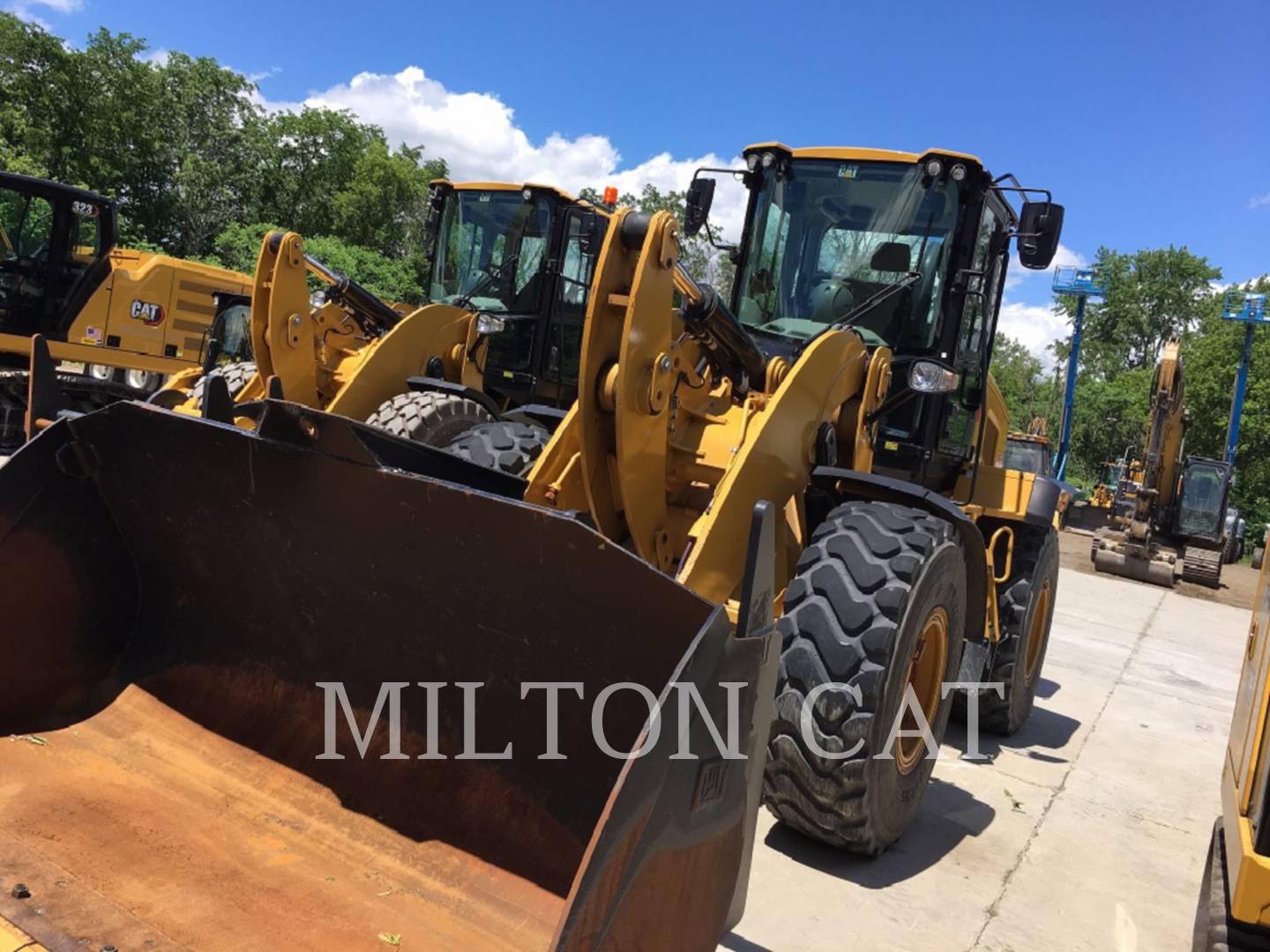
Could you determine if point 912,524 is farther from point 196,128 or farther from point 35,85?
point 196,128

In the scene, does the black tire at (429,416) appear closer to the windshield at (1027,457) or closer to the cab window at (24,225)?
the cab window at (24,225)

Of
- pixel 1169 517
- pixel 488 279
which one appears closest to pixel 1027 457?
pixel 1169 517

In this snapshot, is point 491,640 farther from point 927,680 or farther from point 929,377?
point 929,377

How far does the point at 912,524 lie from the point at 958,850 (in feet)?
5.10

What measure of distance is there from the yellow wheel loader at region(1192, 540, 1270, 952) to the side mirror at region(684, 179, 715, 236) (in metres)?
3.37

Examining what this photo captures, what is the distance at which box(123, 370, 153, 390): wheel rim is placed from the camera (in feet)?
44.2

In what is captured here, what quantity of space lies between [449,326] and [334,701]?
5.32 metres

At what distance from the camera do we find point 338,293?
8062 millimetres

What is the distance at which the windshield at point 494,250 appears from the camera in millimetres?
8641

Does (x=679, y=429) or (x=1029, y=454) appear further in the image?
(x=1029, y=454)

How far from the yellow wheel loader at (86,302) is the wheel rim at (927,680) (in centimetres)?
987

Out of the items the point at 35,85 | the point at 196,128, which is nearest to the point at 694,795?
the point at 35,85

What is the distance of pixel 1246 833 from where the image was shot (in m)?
2.46

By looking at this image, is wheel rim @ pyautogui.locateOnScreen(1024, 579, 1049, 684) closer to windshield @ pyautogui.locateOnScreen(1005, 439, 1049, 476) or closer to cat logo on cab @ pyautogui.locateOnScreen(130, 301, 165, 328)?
cat logo on cab @ pyautogui.locateOnScreen(130, 301, 165, 328)
